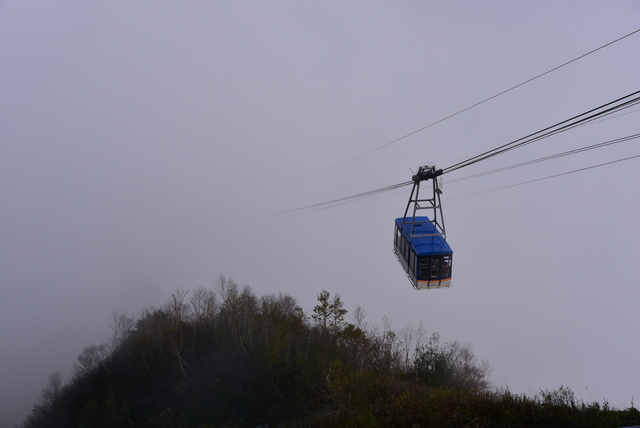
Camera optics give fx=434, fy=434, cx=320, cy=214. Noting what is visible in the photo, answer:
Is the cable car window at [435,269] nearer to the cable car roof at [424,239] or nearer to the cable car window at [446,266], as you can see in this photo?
the cable car window at [446,266]

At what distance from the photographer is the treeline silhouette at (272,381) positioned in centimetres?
1112

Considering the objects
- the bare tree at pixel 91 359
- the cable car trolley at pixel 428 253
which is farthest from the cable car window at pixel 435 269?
the bare tree at pixel 91 359

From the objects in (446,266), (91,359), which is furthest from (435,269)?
(91,359)

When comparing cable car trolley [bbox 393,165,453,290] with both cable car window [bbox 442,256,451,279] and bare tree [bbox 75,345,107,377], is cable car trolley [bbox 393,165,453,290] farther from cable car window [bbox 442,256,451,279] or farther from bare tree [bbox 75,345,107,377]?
bare tree [bbox 75,345,107,377]

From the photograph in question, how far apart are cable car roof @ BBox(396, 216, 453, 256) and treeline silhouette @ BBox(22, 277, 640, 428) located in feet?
13.9

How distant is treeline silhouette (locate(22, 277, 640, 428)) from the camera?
1112 centimetres

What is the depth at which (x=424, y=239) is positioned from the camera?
46.3ft

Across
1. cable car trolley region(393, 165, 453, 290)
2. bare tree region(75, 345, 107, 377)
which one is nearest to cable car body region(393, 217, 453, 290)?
cable car trolley region(393, 165, 453, 290)

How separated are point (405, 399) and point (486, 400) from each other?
2.68 meters

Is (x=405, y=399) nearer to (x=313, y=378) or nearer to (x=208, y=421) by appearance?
(x=313, y=378)

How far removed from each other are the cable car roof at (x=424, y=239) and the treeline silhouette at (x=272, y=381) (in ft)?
13.9

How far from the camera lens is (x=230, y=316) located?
3170 cm

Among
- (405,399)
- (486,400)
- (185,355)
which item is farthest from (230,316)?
(486,400)

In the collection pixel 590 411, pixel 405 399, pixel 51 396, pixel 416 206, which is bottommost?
pixel 51 396
